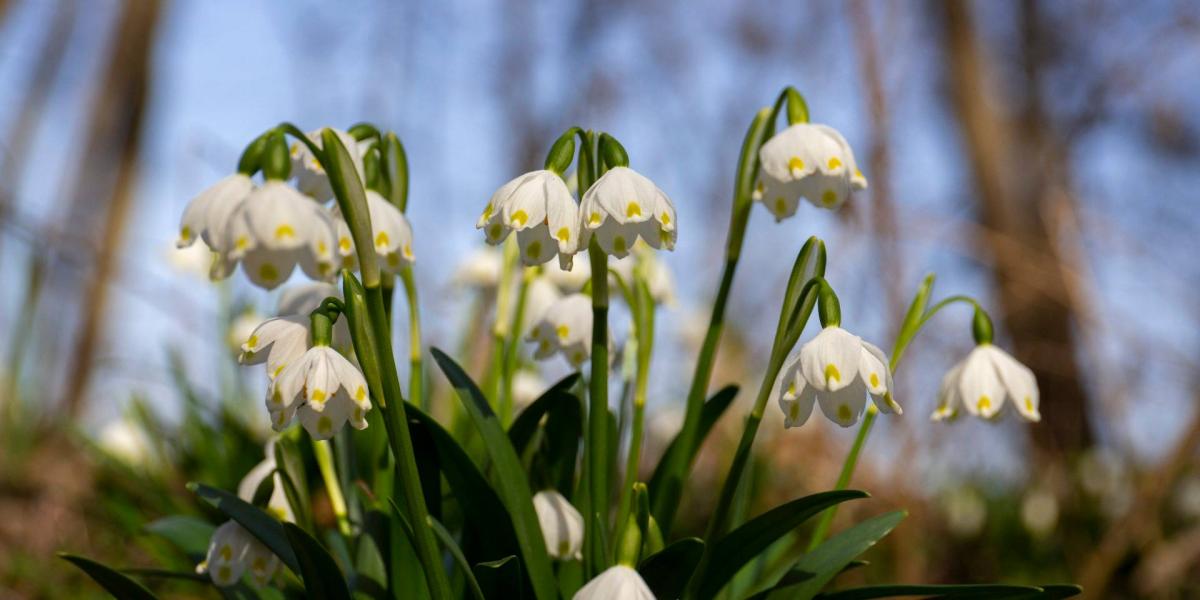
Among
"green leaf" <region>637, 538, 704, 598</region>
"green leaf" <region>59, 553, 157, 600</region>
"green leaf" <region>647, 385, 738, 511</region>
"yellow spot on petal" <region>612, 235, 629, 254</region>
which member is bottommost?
"green leaf" <region>59, 553, 157, 600</region>

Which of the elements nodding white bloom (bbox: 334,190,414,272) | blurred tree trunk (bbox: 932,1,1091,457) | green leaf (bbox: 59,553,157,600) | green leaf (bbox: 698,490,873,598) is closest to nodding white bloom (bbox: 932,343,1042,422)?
green leaf (bbox: 698,490,873,598)

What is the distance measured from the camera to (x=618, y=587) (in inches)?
35.6

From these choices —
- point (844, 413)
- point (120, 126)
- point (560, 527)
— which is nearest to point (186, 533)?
point (560, 527)

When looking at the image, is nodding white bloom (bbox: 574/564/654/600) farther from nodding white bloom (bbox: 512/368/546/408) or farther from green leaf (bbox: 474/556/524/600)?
nodding white bloom (bbox: 512/368/546/408)

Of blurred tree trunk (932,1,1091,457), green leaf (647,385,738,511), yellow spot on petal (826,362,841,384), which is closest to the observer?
yellow spot on petal (826,362,841,384)

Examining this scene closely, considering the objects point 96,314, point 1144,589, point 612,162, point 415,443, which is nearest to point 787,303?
point 612,162

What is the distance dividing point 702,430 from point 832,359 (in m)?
0.41

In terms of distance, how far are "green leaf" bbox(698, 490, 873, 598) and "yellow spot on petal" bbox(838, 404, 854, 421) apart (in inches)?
3.0

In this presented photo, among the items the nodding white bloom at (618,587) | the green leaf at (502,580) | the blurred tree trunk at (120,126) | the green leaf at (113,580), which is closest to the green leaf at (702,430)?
the green leaf at (502,580)

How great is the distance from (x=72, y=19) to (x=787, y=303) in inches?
346

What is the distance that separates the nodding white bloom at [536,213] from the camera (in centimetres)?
99

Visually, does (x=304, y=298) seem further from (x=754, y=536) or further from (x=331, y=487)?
(x=754, y=536)

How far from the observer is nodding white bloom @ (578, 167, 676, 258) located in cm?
97

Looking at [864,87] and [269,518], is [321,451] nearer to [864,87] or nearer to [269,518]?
[269,518]
